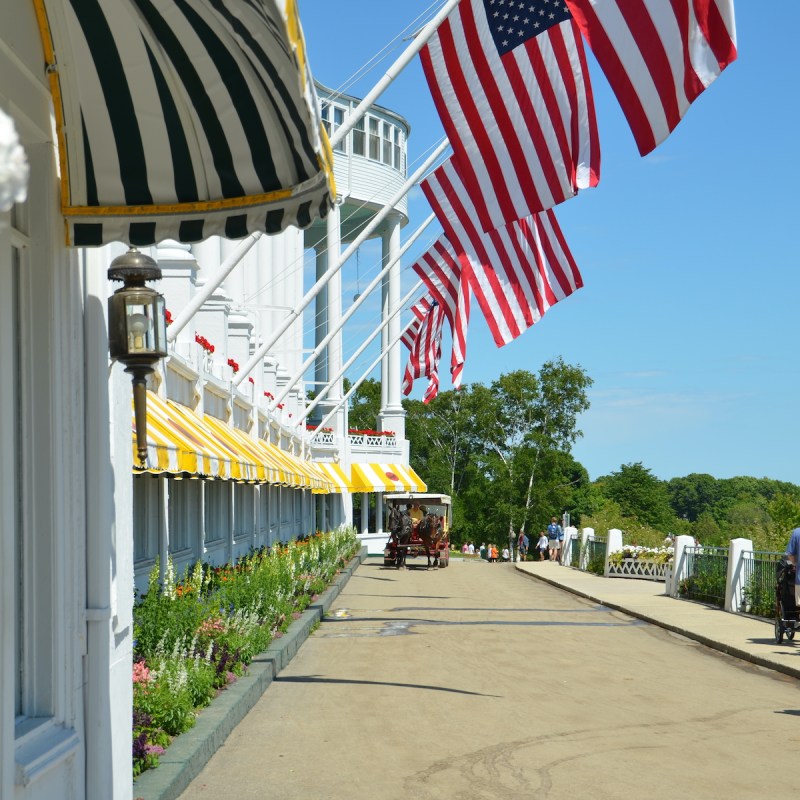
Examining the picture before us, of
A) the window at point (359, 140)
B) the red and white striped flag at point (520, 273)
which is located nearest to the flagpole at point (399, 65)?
the red and white striped flag at point (520, 273)

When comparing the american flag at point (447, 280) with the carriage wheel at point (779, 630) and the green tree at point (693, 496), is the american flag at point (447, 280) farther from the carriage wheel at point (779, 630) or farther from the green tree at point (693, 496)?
the green tree at point (693, 496)

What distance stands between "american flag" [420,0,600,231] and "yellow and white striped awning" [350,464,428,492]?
36.5 meters

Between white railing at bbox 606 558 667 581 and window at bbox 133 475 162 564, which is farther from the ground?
window at bbox 133 475 162 564

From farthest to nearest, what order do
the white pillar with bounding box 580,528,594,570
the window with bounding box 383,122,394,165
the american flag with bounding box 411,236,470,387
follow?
1. the window with bounding box 383,122,394,165
2. the white pillar with bounding box 580,528,594,570
3. the american flag with bounding box 411,236,470,387

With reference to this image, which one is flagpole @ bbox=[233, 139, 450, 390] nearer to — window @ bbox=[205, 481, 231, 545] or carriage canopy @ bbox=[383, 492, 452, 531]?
window @ bbox=[205, 481, 231, 545]

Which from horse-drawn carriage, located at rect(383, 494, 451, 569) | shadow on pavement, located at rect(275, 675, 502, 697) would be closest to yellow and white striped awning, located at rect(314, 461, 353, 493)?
horse-drawn carriage, located at rect(383, 494, 451, 569)

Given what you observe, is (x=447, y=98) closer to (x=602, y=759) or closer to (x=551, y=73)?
(x=551, y=73)

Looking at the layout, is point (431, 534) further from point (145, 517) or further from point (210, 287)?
point (210, 287)

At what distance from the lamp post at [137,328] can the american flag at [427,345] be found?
17934mm

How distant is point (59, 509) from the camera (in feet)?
18.5

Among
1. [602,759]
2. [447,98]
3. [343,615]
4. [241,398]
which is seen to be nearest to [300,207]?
[602,759]

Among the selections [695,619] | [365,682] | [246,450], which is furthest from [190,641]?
[695,619]

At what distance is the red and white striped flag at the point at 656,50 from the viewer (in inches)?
407

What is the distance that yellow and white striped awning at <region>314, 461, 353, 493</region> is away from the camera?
138 ft
